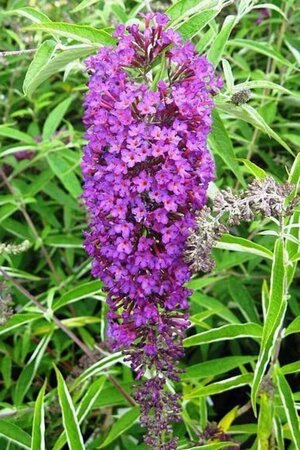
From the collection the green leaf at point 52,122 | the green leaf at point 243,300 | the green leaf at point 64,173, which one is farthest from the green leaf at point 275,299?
the green leaf at point 52,122

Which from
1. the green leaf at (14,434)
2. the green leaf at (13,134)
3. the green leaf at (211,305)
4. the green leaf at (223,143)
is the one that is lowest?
the green leaf at (14,434)

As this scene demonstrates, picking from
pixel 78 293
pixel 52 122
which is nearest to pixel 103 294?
pixel 78 293

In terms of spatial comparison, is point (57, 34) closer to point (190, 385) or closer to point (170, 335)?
point (170, 335)

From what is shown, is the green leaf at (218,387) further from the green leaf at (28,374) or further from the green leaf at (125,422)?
the green leaf at (28,374)

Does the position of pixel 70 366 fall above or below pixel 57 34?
below

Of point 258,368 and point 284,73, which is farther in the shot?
point 284,73

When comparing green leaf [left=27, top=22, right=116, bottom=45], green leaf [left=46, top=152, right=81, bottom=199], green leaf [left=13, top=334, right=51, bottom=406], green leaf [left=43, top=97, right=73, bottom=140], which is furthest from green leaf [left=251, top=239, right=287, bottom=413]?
Result: green leaf [left=43, top=97, right=73, bottom=140]

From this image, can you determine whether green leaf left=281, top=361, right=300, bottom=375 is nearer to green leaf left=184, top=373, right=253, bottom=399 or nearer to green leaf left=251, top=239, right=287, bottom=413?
green leaf left=184, top=373, right=253, bottom=399

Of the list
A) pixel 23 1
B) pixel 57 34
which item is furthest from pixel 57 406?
pixel 23 1
